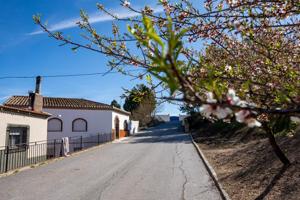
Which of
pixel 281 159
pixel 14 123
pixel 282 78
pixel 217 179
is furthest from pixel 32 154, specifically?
pixel 282 78

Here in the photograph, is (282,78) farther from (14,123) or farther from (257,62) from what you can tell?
(14,123)

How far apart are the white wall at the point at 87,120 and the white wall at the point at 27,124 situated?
1328 cm

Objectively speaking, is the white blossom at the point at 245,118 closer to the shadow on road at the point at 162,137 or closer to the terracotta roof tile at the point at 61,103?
the shadow on road at the point at 162,137

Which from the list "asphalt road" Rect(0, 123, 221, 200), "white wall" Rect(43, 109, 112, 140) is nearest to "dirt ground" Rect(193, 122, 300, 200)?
"asphalt road" Rect(0, 123, 221, 200)

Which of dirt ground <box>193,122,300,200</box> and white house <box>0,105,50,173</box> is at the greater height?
white house <box>0,105,50,173</box>

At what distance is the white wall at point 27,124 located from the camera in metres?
17.7

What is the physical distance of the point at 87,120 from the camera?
38.0 m

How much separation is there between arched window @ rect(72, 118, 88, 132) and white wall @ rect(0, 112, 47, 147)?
1354 centimetres

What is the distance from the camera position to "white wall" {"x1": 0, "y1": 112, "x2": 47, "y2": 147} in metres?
17.7

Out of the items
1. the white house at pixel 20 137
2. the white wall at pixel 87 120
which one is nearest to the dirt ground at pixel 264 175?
the white house at pixel 20 137

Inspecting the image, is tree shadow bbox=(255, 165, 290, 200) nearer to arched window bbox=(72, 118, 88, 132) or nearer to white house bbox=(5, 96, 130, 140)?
white house bbox=(5, 96, 130, 140)

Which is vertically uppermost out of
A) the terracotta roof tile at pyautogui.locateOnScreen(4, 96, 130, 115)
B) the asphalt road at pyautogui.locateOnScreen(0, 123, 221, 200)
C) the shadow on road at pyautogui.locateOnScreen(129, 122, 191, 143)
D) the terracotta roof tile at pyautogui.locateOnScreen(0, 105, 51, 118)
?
the terracotta roof tile at pyautogui.locateOnScreen(4, 96, 130, 115)

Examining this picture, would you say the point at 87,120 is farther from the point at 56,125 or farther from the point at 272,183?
the point at 272,183

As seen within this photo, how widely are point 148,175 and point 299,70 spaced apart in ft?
31.5
